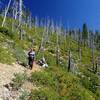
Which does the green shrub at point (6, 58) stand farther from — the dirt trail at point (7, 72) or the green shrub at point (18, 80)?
the green shrub at point (18, 80)

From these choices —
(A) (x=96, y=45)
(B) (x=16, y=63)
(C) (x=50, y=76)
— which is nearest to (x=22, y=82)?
(C) (x=50, y=76)

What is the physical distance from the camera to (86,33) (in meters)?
132

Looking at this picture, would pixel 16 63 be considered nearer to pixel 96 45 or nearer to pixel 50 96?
pixel 50 96

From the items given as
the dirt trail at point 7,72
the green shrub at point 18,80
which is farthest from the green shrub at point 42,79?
the dirt trail at point 7,72

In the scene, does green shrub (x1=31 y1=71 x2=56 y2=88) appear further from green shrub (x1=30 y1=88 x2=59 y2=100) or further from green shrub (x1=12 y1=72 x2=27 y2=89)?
green shrub (x1=30 y1=88 x2=59 y2=100)

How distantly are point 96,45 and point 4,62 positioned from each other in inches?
4345

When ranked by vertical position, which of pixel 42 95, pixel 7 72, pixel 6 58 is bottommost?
pixel 42 95

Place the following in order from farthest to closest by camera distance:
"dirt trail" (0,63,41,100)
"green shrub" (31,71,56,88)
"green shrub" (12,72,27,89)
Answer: "green shrub" (31,71,56,88)
"dirt trail" (0,63,41,100)
"green shrub" (12,72,27,89)

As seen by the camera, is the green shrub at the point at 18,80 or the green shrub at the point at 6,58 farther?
the green shrub at the point at 6,58

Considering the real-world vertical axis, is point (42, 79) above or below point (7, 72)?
below

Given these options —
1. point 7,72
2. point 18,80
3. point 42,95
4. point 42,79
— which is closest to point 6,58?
point 7,72

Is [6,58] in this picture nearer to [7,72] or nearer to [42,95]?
[7,72]

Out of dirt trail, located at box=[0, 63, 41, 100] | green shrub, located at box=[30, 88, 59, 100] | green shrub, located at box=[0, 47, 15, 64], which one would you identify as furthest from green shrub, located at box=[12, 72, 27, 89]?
green shrub, located at box=[0, 47, 15, 64]

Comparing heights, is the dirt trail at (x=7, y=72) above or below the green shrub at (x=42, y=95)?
above
